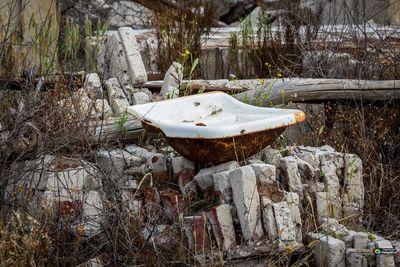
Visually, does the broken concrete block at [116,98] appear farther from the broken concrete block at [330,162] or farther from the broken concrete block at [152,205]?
the broken concrete block at [330,162]

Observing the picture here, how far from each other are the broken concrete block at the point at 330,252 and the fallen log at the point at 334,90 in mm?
2194

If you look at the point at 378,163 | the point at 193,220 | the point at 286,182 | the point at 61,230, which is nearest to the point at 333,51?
the point at 378,163

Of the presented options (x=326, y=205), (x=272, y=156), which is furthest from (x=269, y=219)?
(x=272, y=156)

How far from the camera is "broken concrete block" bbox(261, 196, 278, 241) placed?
6230 mm

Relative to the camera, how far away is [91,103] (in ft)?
24.2

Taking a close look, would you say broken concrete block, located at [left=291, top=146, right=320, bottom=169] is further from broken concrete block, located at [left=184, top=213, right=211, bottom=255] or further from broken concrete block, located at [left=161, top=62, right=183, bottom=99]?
broken concrete block, located at [left=161, top=62, right=183, bottom=99]

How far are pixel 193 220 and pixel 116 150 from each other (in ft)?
4.23

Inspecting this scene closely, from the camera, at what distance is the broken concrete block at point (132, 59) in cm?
824

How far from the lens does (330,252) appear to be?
6.20 metres

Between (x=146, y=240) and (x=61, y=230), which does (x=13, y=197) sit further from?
(x=146, y=240)

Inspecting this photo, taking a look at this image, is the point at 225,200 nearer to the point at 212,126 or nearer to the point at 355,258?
the point at 212,126

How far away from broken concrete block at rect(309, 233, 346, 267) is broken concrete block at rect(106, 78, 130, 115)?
2.32 metres

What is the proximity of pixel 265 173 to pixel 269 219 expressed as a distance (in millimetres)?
340

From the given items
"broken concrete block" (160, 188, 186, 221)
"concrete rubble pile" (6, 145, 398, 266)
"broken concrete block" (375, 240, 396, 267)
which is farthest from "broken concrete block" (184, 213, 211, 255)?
"broken concrete block" (375, 240, 396, 267)
